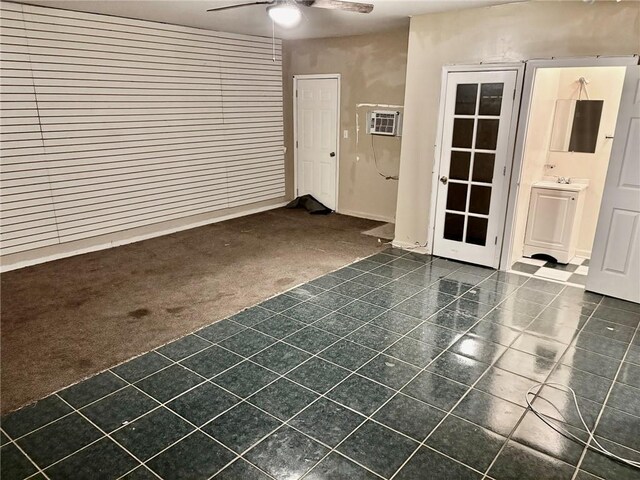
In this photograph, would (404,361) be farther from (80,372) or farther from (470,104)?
(470,104)

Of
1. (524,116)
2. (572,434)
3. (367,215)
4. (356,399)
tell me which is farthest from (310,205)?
(572,434)

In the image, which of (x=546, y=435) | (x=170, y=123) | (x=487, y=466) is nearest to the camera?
(x=487, y=466)

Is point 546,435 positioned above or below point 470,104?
below

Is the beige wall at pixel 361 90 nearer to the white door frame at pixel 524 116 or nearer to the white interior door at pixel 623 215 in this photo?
the white door frame at pixel 524 116

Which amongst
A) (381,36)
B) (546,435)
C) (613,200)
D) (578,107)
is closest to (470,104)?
(578,107)

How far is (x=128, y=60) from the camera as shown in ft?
17.7

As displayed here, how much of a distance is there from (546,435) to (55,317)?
3736mm

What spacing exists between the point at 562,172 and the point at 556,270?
1.20 metres

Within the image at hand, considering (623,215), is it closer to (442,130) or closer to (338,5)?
(442,130)

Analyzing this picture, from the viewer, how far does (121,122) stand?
5461 mm

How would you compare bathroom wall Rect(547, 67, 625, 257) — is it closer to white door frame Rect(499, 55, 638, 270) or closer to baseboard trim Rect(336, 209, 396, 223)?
white door frame Rect(499, 55, 638, 270)

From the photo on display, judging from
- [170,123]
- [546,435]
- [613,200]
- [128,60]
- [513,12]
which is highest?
[513,12]

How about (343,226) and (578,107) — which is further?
(343,226)

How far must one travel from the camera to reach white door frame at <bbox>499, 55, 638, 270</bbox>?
12.5 feet
